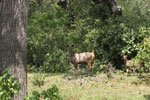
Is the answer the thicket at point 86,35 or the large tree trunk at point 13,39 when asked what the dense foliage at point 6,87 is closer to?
the large tree trunk at point 13,39

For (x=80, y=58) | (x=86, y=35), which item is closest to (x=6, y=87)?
(x=80, y=58)

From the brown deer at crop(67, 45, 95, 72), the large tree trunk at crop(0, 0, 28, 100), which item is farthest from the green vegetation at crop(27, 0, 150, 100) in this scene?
the large tree trunk at crop(0, 0, 28, 100)

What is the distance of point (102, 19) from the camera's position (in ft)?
46.0

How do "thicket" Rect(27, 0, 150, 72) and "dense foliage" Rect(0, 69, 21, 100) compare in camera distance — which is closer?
"dense foliage" Rect(0, 69, 21, 100)

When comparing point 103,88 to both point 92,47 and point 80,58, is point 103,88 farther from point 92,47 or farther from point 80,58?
point 92,47

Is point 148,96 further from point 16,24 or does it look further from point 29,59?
point 29,59

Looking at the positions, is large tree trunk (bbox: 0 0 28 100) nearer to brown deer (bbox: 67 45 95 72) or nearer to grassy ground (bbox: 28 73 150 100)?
grassy ground (bbox: 28 73 150 100)

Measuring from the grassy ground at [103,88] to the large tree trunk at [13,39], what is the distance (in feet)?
6.97

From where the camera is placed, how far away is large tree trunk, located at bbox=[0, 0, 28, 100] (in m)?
4.50

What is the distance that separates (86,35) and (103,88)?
4.81 m

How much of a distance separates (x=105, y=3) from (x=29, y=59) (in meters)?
5.72

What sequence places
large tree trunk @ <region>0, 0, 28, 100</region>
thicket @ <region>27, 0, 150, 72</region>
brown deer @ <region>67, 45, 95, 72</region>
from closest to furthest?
large tree trunk @ <region>0, 0, 28, 100</region> < brown deer @ <region>67, 45, 95, 72</region> < thicket @ <region>27, 0, 150, 72</region>

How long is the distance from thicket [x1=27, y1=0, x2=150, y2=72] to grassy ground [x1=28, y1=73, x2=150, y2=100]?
2.07 metres

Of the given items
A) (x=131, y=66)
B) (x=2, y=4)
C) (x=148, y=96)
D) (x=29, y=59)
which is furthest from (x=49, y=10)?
(x=2, y=4)
